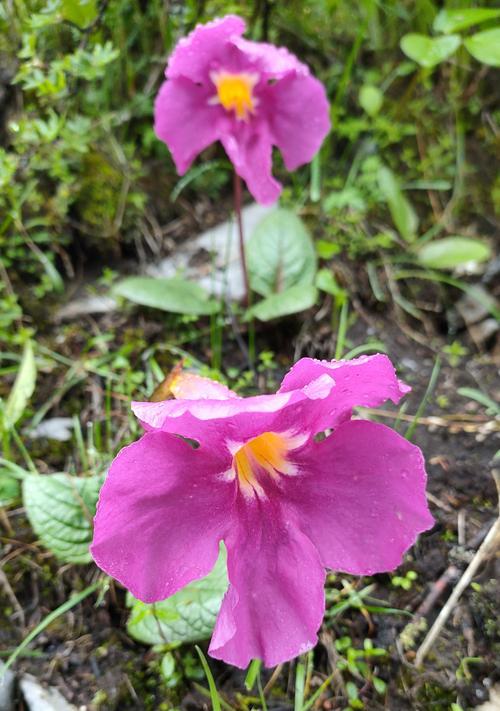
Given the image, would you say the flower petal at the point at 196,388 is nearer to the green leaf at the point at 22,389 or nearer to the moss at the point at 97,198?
the green leaf at the point at 22,389

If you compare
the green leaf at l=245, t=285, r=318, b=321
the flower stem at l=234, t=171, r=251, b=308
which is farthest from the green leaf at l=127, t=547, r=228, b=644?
the flower stem at l=234, t=171, r=251, b=308

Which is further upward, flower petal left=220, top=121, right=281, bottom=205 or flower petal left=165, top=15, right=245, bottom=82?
flower petal left=165, top=15, right=245, bottom=82

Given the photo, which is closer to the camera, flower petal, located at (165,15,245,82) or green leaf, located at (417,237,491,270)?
flower petal, located at (165,15,245,82)

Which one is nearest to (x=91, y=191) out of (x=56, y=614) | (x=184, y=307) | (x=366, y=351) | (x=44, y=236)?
(x=44, y=236)

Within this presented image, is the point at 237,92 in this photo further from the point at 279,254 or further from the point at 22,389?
the point at 22,389

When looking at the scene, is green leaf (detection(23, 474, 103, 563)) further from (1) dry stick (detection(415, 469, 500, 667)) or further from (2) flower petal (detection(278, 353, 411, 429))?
(1) dry stick (detection(415, 469, 500, 667))

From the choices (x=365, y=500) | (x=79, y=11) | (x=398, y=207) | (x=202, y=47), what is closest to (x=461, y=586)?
(x=365, y=500)

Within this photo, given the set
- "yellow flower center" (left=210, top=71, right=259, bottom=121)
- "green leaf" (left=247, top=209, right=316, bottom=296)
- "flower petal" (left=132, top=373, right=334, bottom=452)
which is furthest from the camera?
"green leaf" (left=247, top=209, right=316, bottom=296)
